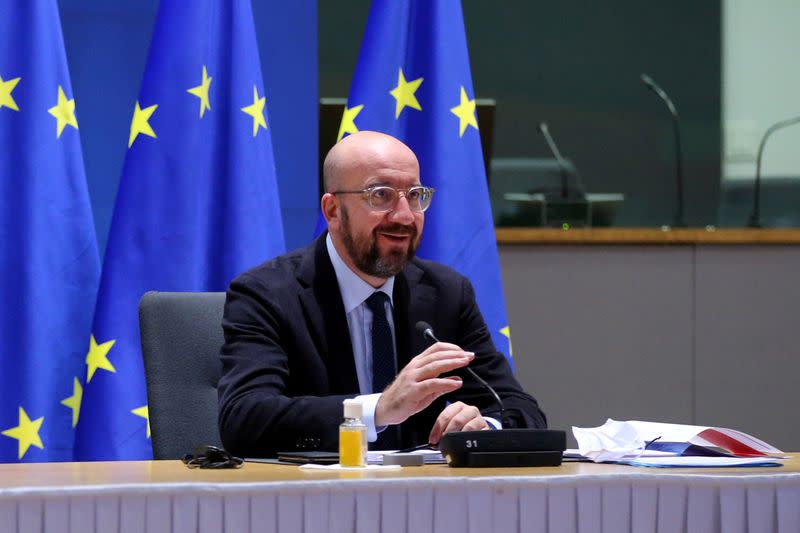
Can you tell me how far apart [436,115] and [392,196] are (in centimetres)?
97

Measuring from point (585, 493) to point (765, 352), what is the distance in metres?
2.78

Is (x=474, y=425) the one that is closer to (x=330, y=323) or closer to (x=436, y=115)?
(x=330, y=323)

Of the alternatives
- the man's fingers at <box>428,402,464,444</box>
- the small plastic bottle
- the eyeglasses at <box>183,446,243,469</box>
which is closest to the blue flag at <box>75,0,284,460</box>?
the man's fingers at <box>428,402,464,444</box>

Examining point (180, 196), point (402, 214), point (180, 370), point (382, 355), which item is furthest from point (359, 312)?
point (180, 196)

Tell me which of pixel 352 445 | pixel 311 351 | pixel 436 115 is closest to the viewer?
pixel 352 445

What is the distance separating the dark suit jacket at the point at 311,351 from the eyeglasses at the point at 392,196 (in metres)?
0.17

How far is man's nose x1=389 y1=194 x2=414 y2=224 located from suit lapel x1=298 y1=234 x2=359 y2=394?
0.61 ft

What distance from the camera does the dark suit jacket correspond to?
2.21 meters

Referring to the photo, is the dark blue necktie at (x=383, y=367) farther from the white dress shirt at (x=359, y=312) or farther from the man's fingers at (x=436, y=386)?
the man's fingers at (x=436, y=386)

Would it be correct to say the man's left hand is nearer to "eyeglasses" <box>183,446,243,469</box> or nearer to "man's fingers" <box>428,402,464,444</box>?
"man's fingers" <box>428,402,464,444</box>

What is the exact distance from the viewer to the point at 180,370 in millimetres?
2463

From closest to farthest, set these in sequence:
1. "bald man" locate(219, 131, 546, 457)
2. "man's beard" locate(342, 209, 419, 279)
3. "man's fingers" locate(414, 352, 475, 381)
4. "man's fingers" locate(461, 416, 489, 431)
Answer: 1. "man's fingers" locate(414, 352, 475, 381)
2. "man's fingers" locate(461, 416, 489, 431)
3. "bald man" locate(219, 131, 546, 457)
4. "man's beard" locate(342, 209, 419, 279)

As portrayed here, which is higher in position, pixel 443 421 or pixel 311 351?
pixel 311 351

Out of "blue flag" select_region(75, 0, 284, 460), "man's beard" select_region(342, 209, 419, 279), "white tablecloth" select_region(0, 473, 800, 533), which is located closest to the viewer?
"white tablecloth" select_region(0, 473, 800, 533)
